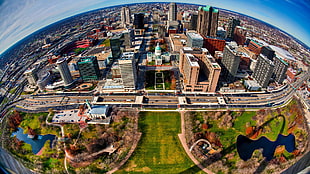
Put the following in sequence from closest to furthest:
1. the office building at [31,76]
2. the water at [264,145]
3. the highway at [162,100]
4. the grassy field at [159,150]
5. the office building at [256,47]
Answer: the grassy field at [159,150], the water at [264,145], the highway at [162,100], the office building at [31,76], the office building at [256,47]

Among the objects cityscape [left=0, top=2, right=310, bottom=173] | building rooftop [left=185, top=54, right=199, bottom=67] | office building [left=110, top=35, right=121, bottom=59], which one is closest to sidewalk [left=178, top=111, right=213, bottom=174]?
cityscape [left=0, top=2, right=310, bottom=173]

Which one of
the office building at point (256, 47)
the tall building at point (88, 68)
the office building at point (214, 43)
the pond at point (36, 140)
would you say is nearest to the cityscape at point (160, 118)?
the pond at point (36, 140)

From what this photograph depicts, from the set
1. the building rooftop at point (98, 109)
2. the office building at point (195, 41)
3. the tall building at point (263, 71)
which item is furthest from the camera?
the office building at point (195, 41)

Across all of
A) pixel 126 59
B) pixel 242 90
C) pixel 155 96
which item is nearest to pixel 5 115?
pixel 126 59

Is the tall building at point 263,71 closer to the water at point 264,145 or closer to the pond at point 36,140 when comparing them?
the water at point 264,145

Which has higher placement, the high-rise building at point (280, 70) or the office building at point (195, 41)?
the office building at point (195, 41)

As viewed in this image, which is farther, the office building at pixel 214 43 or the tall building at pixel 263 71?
the office building at pixel 214 43
